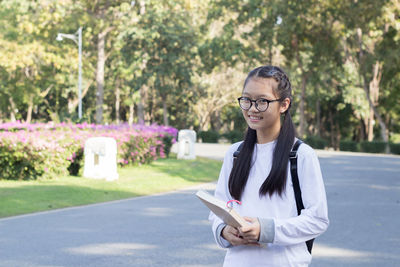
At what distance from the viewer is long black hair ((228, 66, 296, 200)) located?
111 inches

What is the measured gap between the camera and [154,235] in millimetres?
8797

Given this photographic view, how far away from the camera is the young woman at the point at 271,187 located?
280cm

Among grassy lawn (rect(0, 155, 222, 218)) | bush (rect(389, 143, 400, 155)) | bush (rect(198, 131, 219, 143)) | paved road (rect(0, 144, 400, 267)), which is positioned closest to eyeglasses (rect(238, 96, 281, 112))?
paved road (rect(0, 144, 400, 267))

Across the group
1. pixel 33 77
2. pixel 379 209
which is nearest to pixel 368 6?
pixel 33 77

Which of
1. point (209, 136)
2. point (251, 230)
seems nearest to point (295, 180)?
point (251, 230)

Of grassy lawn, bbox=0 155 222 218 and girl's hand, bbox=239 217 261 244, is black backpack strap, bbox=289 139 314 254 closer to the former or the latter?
girl's hand, bbox=239 217 261 244

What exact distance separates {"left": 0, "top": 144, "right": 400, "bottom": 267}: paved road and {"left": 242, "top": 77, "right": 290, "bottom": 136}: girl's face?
4386mm

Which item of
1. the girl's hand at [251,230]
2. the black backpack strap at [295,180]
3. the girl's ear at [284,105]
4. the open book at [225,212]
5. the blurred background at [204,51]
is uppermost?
the blurred background at [204,51]

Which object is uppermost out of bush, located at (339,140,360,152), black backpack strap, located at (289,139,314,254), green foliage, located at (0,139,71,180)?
black backpack strap, located at (289,139,314,254)

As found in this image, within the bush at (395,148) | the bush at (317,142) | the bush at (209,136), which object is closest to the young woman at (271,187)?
the bush at (395,148)

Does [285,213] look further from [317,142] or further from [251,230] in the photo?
[317,142]

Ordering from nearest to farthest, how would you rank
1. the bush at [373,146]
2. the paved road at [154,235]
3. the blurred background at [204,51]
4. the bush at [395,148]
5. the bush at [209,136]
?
1. the paved road at [154,235]
2. the blurred background at [204,51]
3. the bush at [395,148]
4. the bush at [373,146]
5. the bush at [209,136]

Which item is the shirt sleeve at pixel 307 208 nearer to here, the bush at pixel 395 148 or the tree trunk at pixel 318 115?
the bush at pixel 395 148

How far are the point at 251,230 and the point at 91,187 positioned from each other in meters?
12.0
